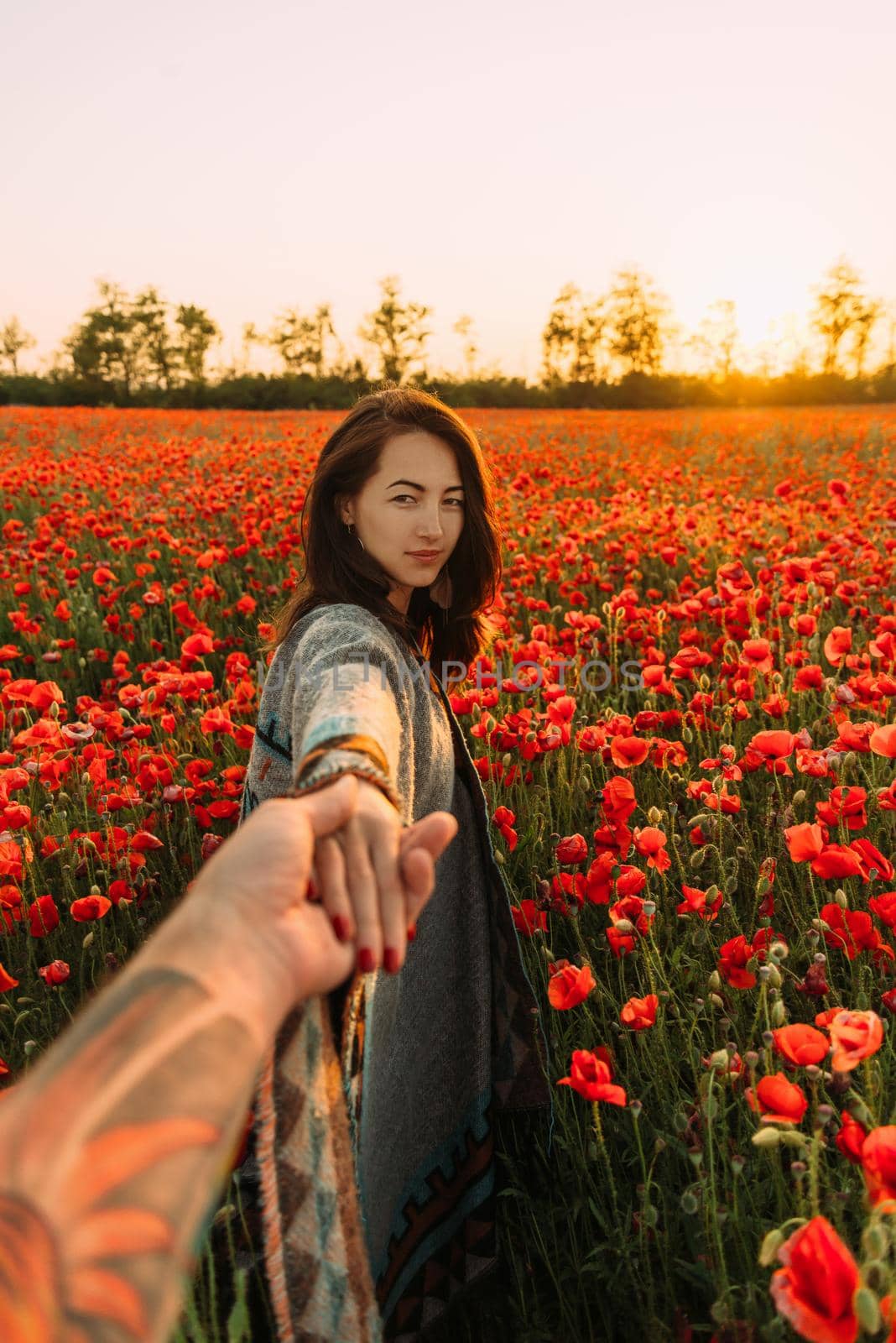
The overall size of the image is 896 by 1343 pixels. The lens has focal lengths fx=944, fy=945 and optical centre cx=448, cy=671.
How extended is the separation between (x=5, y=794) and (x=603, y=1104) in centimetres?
164

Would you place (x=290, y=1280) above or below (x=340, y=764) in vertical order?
below

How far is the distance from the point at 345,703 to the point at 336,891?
36cm

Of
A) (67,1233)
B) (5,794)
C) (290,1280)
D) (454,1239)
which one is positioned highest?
(67,1233)

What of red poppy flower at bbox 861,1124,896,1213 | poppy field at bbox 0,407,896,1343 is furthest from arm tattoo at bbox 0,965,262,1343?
red poppy flower at bbox 861,1124,896,1213

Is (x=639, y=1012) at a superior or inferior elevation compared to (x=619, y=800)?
inferior

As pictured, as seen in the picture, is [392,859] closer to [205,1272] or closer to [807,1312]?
[807,1312]

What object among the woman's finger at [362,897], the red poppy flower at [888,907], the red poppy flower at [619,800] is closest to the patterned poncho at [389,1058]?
the woman's finger at [362,897]

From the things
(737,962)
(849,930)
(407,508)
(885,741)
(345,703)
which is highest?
(407,508)

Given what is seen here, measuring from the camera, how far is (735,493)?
8.14 m

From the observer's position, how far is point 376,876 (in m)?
0.90

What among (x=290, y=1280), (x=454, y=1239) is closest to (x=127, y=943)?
(x=454, y=1239)

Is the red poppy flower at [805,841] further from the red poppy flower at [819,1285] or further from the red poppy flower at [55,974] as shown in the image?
the red poppy flower at [55,974]

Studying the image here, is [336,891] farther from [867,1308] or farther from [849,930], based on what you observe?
[849,930]

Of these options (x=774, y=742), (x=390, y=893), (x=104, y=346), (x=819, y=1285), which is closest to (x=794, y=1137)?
(x=819, y=1285)
